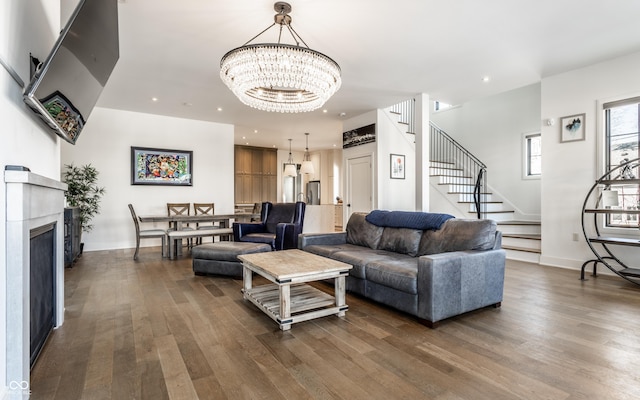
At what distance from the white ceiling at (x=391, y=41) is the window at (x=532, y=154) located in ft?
6.68

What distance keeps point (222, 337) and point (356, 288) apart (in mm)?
1442

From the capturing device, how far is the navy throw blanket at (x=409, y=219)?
346 centimetres

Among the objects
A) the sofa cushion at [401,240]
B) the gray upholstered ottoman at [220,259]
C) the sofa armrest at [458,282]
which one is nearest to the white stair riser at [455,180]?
the sofa cushion at [401,240]

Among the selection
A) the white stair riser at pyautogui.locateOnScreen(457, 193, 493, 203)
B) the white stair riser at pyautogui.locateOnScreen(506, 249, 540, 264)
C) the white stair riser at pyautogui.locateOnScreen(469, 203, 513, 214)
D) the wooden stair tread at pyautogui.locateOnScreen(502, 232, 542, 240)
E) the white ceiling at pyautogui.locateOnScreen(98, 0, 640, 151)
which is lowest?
the white stair riser at pyautogui.locateOnScreen(506, 249, 540, 264)

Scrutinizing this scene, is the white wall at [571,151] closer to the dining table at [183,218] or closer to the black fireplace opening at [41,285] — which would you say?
the dining table at [183,218]

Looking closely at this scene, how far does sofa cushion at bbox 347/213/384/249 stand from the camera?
3.98 metres

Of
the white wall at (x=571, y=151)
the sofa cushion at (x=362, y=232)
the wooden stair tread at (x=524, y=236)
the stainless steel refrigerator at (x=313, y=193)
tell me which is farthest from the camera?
the stainless steel refrigerator at (x=313, y=193)

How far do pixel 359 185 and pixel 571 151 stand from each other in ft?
12.1

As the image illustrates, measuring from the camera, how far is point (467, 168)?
26.1ft

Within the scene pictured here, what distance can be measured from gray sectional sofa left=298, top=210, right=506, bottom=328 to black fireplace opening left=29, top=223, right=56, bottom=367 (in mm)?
2439

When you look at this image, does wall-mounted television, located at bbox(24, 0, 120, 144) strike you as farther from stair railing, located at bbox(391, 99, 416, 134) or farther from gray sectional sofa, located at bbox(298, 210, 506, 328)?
stair railing, located at bbox(391, 99, 416, 134)

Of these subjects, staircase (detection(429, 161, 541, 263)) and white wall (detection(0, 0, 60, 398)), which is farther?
staircase (detection(429, 161, 541, 263))

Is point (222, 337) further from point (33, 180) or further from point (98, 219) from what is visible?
point (98, 219)

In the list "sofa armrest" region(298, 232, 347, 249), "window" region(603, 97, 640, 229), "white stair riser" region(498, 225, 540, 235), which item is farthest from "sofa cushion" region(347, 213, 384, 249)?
"white stair riser" region(498, 225, 540, 235)
